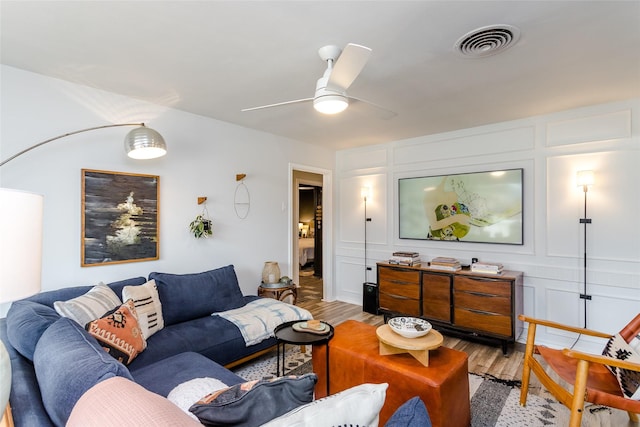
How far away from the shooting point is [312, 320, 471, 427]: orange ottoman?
5.91 feet

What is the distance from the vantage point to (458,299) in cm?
352

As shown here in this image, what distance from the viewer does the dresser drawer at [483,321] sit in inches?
126

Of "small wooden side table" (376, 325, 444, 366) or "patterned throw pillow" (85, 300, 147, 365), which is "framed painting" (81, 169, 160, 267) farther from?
"small wooden side table" (376, 325, 444, 366)

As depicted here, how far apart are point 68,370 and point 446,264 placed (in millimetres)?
3493

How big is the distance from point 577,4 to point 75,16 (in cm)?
271

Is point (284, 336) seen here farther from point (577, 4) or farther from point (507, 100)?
point (507, 100)

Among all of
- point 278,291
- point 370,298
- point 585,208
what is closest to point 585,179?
point 585,208

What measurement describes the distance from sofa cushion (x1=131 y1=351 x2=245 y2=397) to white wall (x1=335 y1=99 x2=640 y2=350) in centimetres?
319

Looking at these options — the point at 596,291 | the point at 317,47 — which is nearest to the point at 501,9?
the point at 317,47

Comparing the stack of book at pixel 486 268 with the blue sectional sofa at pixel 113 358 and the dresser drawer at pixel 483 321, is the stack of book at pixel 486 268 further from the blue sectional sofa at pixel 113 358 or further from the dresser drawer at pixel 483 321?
the blue sectional sofa at pixel 113 358

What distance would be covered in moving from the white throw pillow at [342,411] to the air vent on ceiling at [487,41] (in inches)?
80.3

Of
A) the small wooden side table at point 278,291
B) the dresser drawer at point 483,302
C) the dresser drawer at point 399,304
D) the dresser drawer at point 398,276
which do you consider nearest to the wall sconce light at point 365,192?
the dresser drawer at point 398,276

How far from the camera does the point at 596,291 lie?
317 centimetres

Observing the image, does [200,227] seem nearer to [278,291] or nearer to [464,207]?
[278,291]
